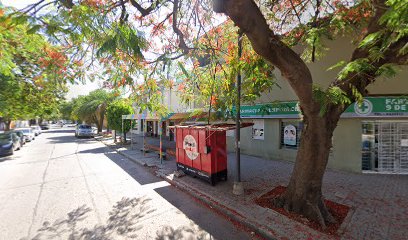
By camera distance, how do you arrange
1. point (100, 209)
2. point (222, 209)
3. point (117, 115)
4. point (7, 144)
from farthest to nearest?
point (117, 115), point (7, 144), point (100, 209), point (222, 209)

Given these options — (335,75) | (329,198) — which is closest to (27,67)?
(329,198)

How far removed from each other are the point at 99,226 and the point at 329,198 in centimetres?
584

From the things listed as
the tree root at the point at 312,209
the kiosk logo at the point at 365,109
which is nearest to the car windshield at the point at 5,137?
the tree root at the point at 312,209

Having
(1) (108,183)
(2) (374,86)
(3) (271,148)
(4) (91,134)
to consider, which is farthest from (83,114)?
(2) (374,86)

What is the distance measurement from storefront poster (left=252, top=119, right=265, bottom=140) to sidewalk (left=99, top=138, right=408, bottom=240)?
2406mm

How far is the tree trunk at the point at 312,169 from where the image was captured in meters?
4.21

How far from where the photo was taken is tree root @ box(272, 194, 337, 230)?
13.9 feet

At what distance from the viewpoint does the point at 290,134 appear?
9766mm

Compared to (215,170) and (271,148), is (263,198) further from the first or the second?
(271,148)

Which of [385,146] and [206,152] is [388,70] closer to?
[206,152]

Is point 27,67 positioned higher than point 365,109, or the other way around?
point 27,67

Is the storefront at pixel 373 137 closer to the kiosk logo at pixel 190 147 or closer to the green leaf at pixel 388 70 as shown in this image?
the kiosk logo at pixel 190 147

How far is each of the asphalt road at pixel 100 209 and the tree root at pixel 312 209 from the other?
1371 millimetres

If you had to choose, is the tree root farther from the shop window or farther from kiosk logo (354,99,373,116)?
the shop window
